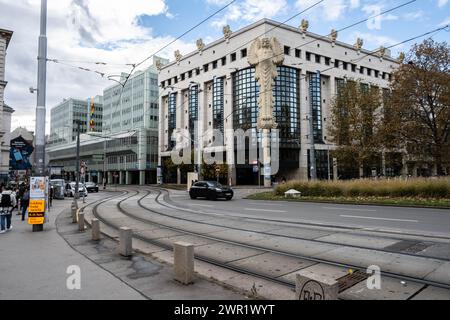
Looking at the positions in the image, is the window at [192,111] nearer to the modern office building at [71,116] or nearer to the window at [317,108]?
the window at [317,108]

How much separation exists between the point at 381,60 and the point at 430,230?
64.2 meters

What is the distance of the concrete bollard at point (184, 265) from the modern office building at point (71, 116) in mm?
87301

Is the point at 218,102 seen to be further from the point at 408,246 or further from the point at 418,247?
the point at 418,247

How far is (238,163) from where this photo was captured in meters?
50.8

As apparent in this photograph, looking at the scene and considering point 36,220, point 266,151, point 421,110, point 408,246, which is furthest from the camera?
point 266,151

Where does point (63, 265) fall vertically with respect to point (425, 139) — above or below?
below

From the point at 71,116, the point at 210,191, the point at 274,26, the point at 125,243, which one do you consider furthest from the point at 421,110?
the point at 71,116

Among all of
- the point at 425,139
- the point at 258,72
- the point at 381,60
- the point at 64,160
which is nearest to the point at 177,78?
the point at 258,72

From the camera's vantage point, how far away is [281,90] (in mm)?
49125

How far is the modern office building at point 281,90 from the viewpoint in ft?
162

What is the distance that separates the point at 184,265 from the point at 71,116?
96550 millimetres

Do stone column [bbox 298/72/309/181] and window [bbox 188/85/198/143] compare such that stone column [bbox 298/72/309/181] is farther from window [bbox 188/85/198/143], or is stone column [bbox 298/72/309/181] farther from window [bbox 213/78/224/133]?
window [bbox 188/85/198/143]
